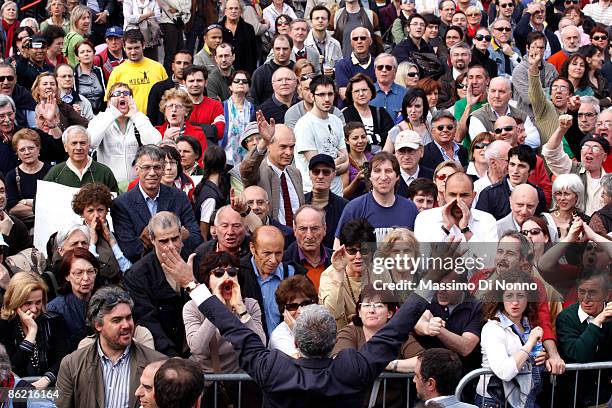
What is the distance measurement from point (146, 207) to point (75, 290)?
159 cm

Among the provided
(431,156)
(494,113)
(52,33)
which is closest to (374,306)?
(431,156)

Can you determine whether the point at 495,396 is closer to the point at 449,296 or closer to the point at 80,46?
the point at 449,296

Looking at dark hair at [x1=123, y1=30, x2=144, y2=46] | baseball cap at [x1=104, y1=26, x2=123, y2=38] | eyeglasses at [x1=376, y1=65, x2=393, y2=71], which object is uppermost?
baseball cap at [x1=104, y1=26, x2=123, y2=38]

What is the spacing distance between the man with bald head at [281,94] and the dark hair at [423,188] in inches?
124

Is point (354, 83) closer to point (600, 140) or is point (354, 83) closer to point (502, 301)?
point (600, 140)

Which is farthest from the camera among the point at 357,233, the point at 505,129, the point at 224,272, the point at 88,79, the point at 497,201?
the point at 88,79

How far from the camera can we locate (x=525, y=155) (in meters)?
11.8

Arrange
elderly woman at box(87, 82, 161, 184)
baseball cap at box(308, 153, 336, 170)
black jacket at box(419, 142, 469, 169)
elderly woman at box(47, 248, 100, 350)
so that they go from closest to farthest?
elderly woman at box(47, 248, 100, 350)
baseball cap at box(308, 153, 336, 170)
elderly woman at box(87, 82, 161, 184)
black jacket at box(419, 142, 469, 169)

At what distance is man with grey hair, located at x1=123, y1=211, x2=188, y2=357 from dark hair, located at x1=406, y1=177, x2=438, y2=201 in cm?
238

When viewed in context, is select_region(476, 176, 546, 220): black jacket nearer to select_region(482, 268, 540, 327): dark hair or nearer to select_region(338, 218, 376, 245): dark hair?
select_region(338, 218, 376, 245): dark hair

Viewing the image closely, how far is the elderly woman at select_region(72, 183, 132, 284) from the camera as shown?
10.2 m

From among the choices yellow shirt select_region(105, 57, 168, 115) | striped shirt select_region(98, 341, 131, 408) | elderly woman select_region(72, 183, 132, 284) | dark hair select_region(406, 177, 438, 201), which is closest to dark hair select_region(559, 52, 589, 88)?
yellow shirt select_region(105, 57, 168, 115)

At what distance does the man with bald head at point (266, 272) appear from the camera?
9.44 m

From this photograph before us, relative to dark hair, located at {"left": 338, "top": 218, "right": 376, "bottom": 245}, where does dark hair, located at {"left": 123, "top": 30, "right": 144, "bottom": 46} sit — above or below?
above
